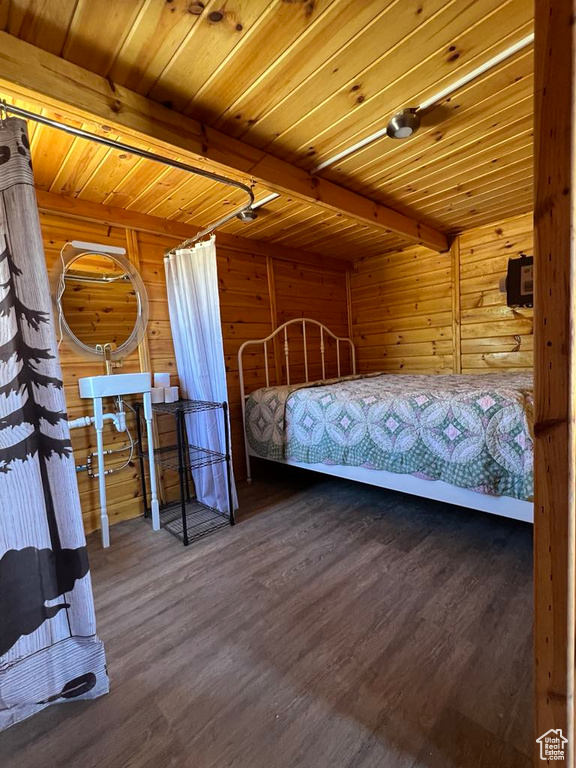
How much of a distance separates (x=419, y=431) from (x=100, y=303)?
224cm

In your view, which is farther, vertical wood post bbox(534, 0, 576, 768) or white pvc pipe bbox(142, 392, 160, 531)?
white pvc pipe bbox(142, 392, 160, 531)

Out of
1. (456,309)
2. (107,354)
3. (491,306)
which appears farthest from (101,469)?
(491,306)

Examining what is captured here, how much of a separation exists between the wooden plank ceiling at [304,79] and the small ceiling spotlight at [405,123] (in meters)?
0.04

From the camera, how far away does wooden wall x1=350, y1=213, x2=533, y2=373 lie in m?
3.21

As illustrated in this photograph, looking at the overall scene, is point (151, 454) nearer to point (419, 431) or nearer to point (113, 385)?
point (113, 385)

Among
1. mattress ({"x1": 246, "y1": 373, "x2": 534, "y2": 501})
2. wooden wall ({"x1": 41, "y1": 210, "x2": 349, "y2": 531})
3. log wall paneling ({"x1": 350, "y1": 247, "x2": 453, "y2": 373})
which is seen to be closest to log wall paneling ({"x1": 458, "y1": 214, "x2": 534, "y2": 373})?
log wall paneling ({"x1": 350, "y1": 247, "x2": 453, "y2": 373})

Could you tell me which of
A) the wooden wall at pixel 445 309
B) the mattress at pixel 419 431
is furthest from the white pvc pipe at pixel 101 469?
the wooden wall at pixel 445 309

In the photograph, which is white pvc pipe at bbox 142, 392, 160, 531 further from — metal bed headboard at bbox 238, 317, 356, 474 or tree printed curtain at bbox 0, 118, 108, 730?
tree printed curtain at bbox 0, 118, 108, 730

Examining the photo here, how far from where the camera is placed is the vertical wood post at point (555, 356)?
0.61m

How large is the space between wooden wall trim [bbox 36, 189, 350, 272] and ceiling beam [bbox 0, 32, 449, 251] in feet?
3.19

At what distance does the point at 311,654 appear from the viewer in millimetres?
1278

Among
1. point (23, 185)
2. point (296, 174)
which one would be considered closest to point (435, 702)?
point (23, 185)

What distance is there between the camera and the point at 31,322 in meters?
1.06

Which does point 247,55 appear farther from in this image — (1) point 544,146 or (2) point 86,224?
(2) point 86,224
